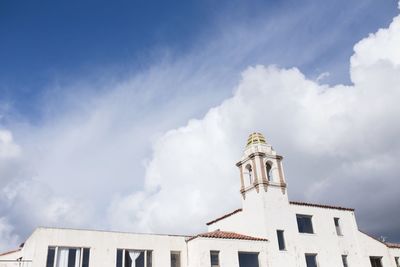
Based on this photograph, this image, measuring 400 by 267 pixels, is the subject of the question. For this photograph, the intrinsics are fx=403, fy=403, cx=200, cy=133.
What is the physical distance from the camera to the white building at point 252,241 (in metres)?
29.3

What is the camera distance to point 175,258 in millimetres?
32969

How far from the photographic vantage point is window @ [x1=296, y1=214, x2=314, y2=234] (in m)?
37.8

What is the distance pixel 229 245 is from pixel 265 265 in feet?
11.9

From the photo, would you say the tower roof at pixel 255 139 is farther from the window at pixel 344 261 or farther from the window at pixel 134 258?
the window at pixel 134 258

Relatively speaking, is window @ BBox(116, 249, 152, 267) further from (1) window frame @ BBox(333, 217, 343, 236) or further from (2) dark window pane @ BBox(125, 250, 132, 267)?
(1) window frame @ BBox(333, 217, 343, 236)

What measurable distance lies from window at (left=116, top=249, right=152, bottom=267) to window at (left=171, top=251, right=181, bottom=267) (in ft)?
6.59

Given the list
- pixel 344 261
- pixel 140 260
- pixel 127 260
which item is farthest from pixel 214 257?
pixel 344 261

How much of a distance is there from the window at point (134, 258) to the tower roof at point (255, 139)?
600 inches

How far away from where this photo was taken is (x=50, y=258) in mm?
28297

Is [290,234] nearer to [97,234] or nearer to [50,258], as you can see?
[97,234]

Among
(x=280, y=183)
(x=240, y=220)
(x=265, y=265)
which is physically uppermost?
(x=280, y=183)

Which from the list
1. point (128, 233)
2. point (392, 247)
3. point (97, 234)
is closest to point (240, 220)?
point (128, 233)

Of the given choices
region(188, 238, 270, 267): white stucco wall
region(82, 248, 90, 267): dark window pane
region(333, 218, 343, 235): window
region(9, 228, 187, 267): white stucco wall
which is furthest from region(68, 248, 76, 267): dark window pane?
region(333, 218, 343, 235): window

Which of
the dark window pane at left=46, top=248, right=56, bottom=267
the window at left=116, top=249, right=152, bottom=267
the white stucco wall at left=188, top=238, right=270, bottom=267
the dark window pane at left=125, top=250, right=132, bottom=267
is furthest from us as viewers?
the white stucco wall at left=188, top=238, right=270, bottom=267
